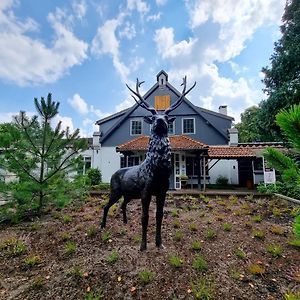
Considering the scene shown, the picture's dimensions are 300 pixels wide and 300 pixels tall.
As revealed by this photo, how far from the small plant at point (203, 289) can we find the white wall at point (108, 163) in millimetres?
15110

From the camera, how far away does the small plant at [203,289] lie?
330cm

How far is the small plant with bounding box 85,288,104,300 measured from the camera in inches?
130

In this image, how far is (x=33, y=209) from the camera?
23.4ft

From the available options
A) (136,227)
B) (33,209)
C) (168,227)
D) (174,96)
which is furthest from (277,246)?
(174,96)

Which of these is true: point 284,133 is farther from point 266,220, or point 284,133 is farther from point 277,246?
point 266,220

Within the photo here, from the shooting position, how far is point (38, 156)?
6.75 metres

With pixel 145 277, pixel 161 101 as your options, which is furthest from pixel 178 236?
Answer: pixel 161 101

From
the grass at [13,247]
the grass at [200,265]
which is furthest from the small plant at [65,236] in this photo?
the grass at [200,265]

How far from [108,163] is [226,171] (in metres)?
9.21

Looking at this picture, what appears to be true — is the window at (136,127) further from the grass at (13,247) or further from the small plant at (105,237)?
the grass at (13,247)

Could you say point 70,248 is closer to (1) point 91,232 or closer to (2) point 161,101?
(1) point 91,232

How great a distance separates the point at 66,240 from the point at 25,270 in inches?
46.8

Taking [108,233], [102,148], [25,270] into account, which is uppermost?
[102,148]

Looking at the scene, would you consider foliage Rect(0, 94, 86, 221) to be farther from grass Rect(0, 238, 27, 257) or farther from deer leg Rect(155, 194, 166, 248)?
deer leg Rect(155, 194, 166, 248)
